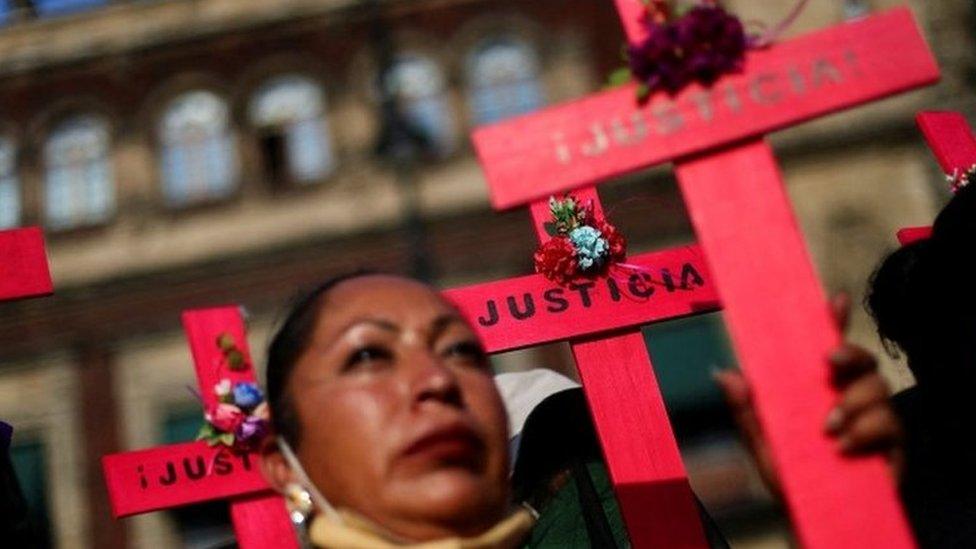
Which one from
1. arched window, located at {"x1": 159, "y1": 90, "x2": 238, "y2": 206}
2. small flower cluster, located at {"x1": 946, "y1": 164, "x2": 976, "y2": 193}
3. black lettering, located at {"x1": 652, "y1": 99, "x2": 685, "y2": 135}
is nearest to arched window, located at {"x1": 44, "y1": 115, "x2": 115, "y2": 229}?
arched window, located at {"x1": 159, "y1": 90, "x2": 238, "y2": 206}

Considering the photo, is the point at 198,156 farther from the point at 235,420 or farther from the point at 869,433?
the point at 869,433

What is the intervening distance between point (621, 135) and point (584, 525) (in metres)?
1.34

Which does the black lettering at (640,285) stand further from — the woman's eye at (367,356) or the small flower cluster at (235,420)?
the woman's eye at (367,356)

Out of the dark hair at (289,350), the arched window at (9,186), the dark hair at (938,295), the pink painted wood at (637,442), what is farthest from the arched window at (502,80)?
the dark hair at (289,350)

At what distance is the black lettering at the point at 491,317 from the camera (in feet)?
8.02

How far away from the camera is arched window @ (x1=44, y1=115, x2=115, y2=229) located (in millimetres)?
10648

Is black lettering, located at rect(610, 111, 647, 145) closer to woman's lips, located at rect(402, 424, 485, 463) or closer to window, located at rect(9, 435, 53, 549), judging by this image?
woman's lips, located at rect(402, 424, 485, 463)

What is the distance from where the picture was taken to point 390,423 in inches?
53.4

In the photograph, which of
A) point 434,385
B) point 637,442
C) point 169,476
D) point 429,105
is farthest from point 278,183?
point 434,385

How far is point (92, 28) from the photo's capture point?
11141mm

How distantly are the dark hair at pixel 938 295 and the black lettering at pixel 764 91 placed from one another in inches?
32.7

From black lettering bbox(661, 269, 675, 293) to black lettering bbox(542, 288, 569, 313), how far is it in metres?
0.23

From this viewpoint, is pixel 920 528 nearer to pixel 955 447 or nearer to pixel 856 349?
pixel 955 447

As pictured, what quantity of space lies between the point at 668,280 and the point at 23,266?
1384 millimetres
